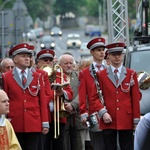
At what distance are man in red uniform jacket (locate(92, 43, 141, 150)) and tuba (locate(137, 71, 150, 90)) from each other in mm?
633

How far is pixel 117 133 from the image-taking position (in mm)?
10688

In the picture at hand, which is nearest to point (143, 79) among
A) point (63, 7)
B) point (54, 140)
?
point (54, 140)

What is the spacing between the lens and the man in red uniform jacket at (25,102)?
10797 mm

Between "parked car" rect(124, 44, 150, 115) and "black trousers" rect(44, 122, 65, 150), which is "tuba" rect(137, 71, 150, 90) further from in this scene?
"black trousers" rect(44, 122, 65, 150)

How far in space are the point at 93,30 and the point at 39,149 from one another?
11141cm

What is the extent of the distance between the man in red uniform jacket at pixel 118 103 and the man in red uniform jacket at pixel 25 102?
28.6 inches

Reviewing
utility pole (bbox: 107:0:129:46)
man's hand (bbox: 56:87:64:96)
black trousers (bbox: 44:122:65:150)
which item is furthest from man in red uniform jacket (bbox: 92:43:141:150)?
utility pole (bbox: 107:0:129:46)

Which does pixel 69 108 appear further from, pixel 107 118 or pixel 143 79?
pixel 107 118

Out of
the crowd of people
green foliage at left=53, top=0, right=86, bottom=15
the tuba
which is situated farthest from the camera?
green foliage at left=53, top=0, right=86, bottom=15

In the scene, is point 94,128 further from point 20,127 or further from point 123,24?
point 123,24

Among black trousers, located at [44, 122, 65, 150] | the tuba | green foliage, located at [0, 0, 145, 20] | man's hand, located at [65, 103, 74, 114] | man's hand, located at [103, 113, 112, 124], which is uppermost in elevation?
green foliage, located at [0, 0, 145, 20]

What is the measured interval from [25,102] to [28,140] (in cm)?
49

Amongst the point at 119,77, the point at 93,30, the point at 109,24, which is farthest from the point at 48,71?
the point at 93,30

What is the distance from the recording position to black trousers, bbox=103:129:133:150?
10555 millimetres
